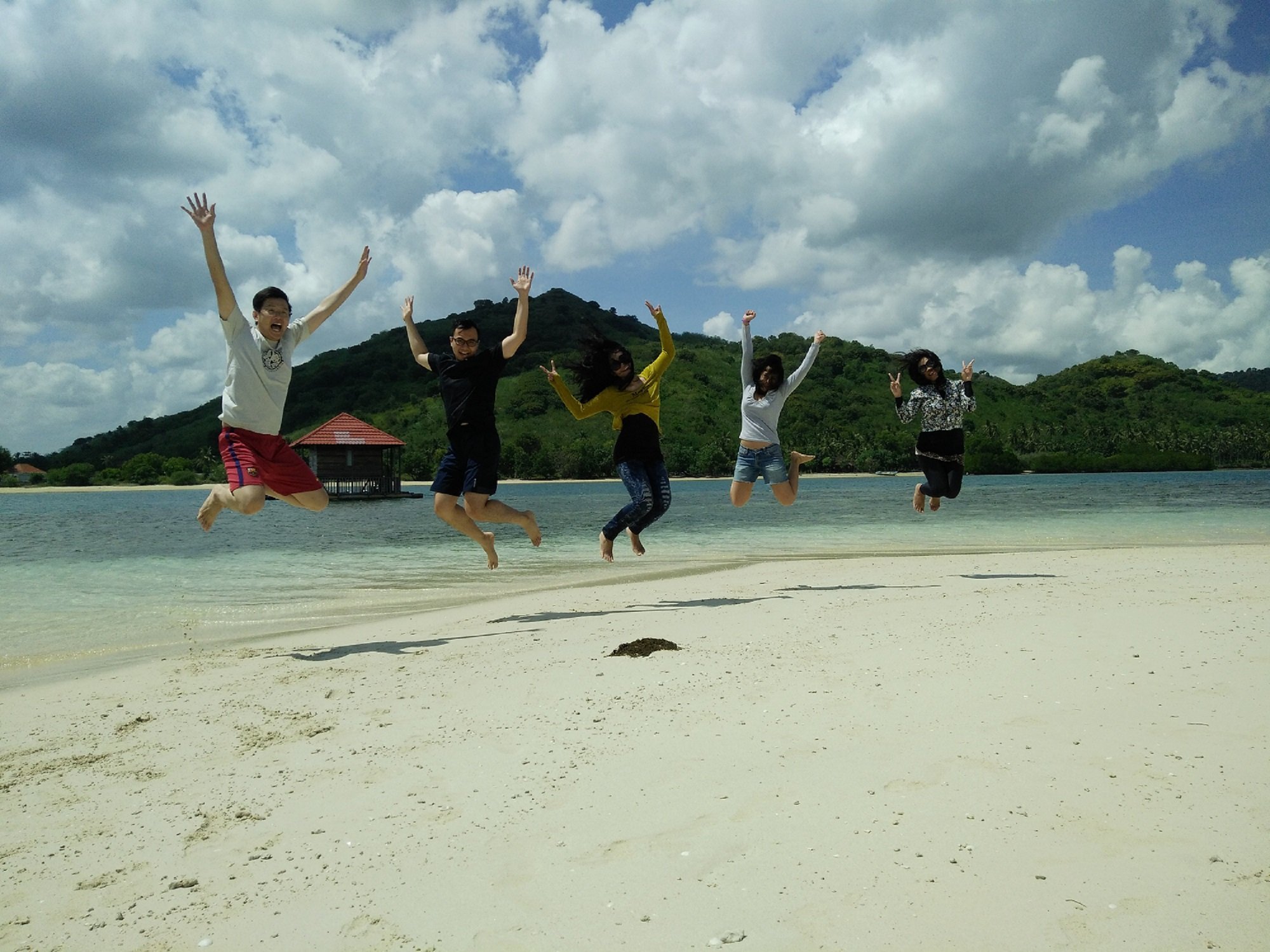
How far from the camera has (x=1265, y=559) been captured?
33.9ft

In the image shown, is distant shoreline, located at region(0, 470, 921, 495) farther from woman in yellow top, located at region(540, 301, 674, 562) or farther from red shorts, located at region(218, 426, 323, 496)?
red shorts, located at region(218, 426, 323, 496)

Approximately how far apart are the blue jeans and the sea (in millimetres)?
1229

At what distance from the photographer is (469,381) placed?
7488 mm

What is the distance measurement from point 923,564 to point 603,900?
10191 mm

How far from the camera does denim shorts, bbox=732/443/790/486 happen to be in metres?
9.66

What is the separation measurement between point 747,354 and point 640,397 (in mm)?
1636

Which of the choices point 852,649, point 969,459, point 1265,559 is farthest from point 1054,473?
point 852,649

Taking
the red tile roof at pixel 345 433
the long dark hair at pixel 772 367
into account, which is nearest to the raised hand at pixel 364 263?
the long dark hair at pixel 772 367

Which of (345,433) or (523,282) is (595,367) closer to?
(523,282)

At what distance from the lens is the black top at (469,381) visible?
748 cm

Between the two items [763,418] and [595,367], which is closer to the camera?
[595,367]

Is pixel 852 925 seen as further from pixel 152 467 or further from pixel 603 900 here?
pixel 152 467

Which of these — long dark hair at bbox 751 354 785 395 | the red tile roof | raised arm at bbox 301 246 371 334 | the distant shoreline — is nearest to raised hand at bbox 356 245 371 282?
raised arm at bbox 301 246 371 334

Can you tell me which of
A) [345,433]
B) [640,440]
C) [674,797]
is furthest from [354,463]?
[674,797]
